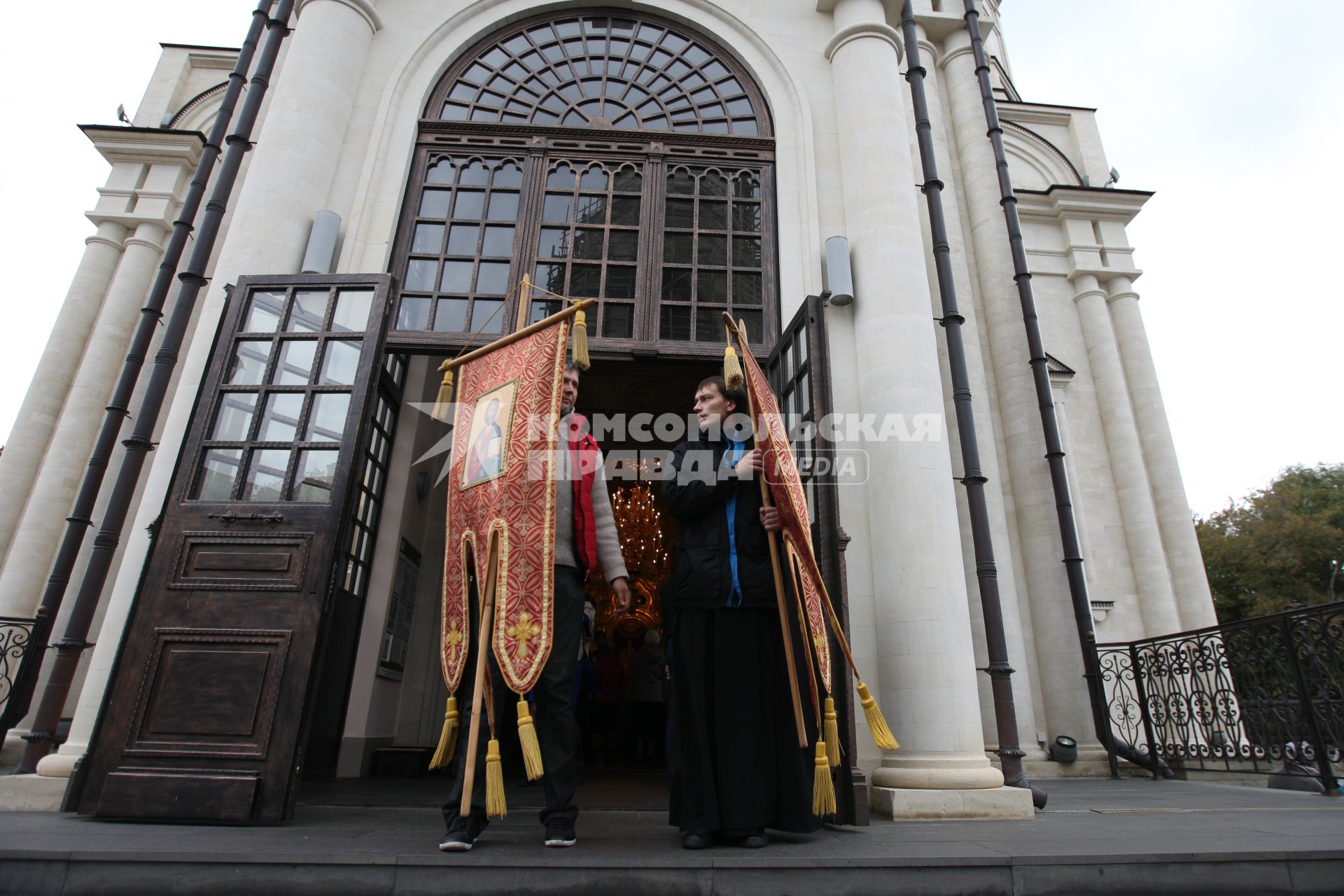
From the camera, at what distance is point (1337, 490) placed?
2959cm

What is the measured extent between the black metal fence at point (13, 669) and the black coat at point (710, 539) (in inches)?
247

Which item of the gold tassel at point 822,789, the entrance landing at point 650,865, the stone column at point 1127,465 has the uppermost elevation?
the stone column at point 1127,465

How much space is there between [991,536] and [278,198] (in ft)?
24.7

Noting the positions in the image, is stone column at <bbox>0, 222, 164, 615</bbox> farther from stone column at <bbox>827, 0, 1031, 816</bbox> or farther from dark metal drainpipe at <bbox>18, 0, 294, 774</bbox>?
stone column at <bbox>827, 0, 1031, 816</bbox>

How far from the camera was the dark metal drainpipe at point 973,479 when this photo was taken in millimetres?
5746

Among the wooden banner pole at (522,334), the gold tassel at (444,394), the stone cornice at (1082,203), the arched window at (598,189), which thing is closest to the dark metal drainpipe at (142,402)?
the arched window at (598,189)

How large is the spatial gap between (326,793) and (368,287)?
3785 millimetres

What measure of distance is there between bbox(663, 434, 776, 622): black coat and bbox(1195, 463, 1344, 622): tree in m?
27.9

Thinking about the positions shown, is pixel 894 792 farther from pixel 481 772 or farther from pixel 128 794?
pixel 128 794

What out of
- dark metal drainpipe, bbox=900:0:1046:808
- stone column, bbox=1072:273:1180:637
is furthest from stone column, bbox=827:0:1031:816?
stone column, bbox=1072:273:1180:637

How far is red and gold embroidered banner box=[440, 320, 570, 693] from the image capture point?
3.30 metres

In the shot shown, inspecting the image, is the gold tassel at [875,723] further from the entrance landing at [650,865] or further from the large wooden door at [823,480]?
the large wooden door at [823,480]

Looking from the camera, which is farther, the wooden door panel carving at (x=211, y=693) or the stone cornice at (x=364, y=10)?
the stone cornice at (x=364, y=10)

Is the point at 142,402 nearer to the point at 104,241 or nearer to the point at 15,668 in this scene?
the point at 15,668
